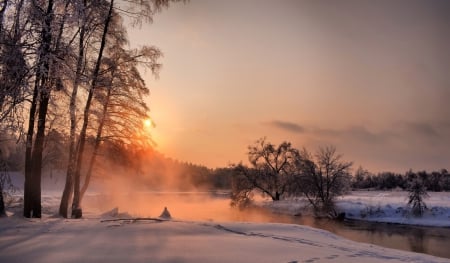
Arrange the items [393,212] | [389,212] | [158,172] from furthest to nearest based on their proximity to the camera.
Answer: [158,172] → [389,212] → [393,212]

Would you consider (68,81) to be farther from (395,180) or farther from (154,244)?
(395,180)

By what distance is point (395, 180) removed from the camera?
111 meters

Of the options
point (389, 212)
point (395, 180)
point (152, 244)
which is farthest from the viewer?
point (395, 180)

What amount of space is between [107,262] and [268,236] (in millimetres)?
4903

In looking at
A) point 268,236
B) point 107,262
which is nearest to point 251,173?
point 268,236

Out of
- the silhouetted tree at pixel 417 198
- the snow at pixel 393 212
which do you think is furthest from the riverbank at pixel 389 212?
the silhouetted tree at pixel 417 198

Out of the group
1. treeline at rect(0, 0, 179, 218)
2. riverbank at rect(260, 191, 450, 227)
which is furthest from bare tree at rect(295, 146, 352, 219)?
treeline at rect(0, 0, 179, 218)

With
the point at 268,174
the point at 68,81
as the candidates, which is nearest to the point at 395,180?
the point at 268,174

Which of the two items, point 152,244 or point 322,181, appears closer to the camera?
point 152,244

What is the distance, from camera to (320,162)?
51.4 metres

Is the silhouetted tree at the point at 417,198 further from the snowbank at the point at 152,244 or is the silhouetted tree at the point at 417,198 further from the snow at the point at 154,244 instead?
the snowbank at the point at 152,244

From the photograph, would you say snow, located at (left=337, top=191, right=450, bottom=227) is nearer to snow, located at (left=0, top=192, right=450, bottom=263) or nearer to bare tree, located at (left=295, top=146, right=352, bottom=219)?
bare tree, located at (left=295, top=146, right=352, bottom=219)

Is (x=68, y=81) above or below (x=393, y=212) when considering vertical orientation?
above

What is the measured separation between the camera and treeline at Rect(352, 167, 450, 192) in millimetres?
92812
